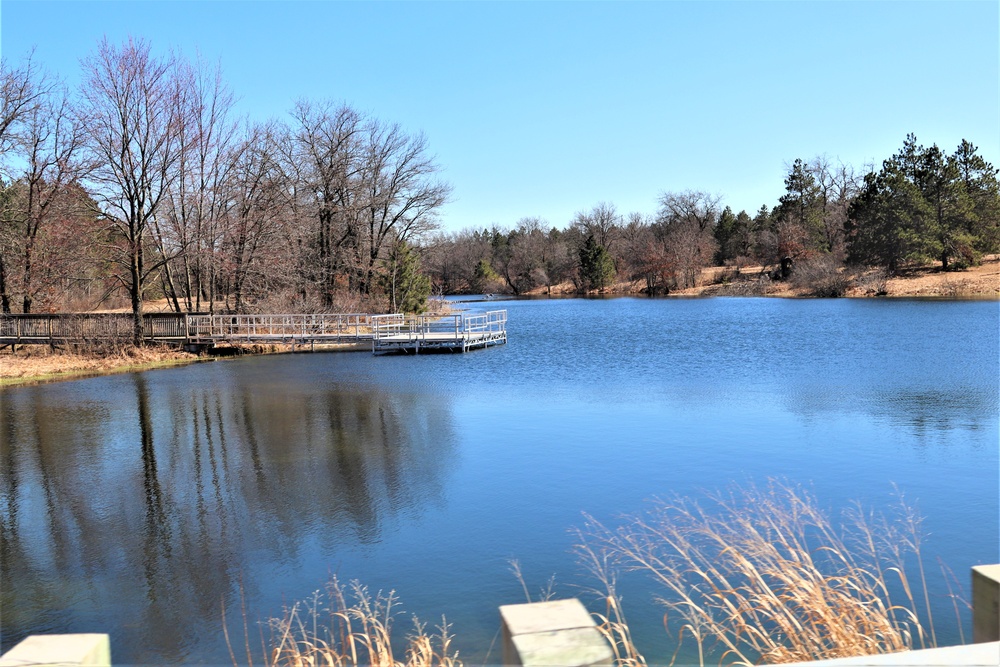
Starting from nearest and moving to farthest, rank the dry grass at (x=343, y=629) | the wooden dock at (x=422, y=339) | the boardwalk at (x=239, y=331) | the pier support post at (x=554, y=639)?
the pier support post at (x=554, y=639)
the dry grass at (x=343, y=629)
the boardwalk at (x=239, y=331)
the wooden dock at (x=422, y=339)

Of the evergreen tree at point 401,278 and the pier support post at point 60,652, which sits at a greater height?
the evergreen tree at point 401,278

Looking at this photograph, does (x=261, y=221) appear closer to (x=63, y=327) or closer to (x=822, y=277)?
(x=63, y=327)

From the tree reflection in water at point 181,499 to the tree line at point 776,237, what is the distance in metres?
34.3

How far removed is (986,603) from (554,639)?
1672mm

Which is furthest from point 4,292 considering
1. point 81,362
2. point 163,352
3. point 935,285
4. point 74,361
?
point 935,285

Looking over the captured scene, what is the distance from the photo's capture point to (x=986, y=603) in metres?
2.77

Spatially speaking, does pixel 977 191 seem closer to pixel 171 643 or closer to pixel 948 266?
pixel 948 266

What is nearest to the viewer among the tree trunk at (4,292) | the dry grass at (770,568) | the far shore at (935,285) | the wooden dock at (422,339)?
the dry grass at (770,568)

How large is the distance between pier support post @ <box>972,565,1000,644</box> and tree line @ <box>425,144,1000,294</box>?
47470 mm

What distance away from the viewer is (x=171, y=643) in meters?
6.42

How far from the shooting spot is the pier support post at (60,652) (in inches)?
88.3

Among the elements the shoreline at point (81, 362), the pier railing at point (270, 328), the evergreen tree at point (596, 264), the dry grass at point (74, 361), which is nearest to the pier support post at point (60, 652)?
the shoreline at point (81, 362)

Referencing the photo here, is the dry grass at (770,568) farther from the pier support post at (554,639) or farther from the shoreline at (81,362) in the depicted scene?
the shoreline at (81,362)

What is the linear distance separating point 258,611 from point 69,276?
2956 centimetres
